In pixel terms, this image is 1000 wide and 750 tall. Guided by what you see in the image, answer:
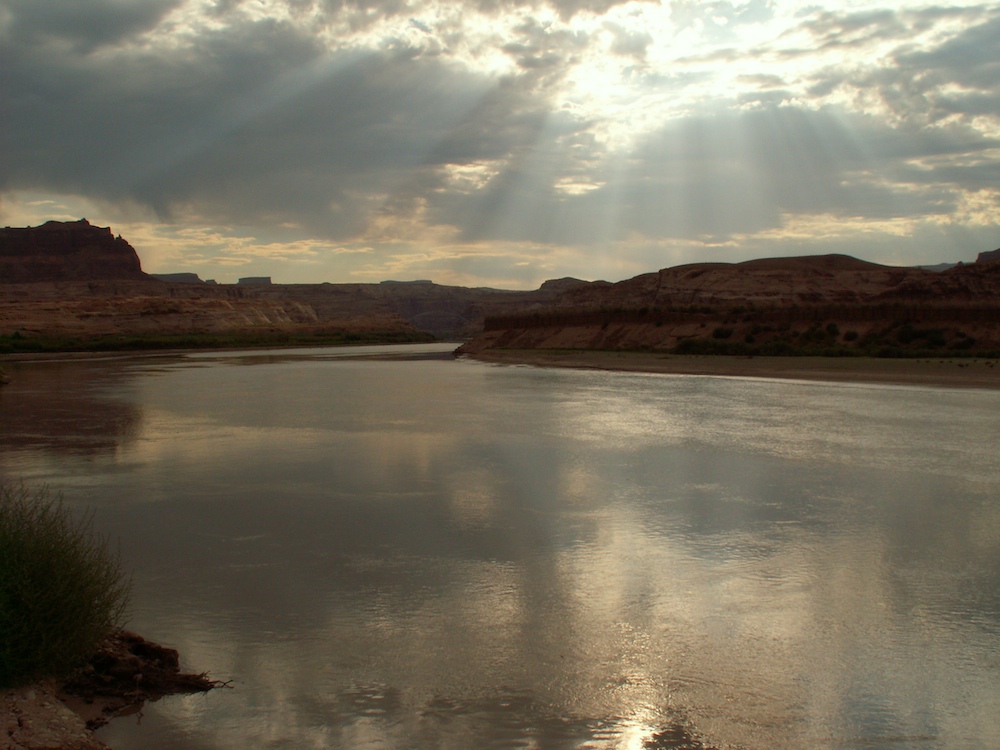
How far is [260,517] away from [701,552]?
4893 mm

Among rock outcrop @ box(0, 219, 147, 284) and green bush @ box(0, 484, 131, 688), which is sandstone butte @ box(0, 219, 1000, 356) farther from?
green bush @ box(0, 484, 131, 688)

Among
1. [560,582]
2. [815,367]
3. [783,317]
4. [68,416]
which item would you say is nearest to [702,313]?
[783,317]

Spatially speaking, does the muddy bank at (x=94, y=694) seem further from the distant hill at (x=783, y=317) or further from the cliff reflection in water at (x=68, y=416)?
the distant hill at (x=783, y=317)

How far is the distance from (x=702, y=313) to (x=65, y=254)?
14904 cm

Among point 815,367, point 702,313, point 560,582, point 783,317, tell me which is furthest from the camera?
point 702,313

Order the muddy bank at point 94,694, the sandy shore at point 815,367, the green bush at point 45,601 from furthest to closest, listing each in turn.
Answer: the sandy shore at point 815,367 < the green bush at point 45,601 < the muddy bank at point 94,694

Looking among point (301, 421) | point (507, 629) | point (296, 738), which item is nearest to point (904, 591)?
point (507, 629)

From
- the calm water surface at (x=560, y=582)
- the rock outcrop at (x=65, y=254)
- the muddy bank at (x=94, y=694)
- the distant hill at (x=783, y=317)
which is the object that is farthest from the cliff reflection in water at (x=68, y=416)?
the rock outcrop at (x=65, y=254)

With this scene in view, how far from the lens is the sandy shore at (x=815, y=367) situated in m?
27.1

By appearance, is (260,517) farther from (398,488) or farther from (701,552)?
(701,552)

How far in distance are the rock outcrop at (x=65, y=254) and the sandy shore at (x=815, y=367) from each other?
5422 inches

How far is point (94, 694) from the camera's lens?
4.72m

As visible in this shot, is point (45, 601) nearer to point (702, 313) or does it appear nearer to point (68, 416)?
point (68, 416)

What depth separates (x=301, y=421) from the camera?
18766 millimetres
